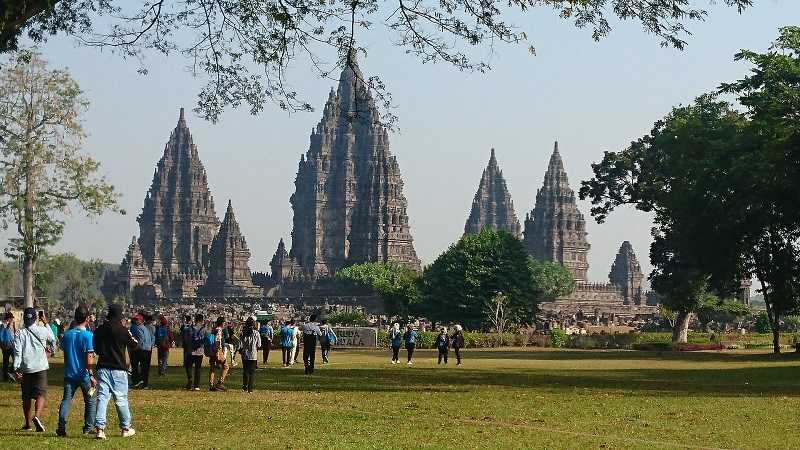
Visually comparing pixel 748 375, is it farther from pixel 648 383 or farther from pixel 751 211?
→ pixel 751 211

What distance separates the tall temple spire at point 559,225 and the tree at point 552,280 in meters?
11.2

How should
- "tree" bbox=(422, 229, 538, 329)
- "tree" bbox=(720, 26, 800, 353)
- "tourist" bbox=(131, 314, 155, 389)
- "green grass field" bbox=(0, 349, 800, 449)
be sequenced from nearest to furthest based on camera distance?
"green grass field" bbox=(0, 349, 800, 449)
"tourist" bbox=(131, 314, 155, 389)
"tree" bbox=(720, 26, 800, 353)
"tree" bbox=(422, 229, 538, 329)

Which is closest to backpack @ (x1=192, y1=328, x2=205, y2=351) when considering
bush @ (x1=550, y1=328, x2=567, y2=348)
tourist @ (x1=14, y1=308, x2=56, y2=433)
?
tourist @ (x1=14, y1=308, x2=56, y2=433)

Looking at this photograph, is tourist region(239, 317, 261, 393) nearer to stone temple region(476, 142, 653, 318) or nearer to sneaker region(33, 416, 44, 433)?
sneaker region(33, 416, 44, 433)

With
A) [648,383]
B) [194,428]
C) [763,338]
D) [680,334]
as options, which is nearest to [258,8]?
[194,428]

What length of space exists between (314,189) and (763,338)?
117 metres

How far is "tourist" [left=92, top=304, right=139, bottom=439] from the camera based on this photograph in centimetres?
1503

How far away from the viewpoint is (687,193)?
5250cm

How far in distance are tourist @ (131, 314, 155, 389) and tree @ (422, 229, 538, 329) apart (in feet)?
198

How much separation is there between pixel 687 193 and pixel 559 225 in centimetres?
12103

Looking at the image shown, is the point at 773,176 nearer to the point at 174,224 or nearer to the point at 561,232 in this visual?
the point at 561,232

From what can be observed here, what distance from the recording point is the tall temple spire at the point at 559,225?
566 feet

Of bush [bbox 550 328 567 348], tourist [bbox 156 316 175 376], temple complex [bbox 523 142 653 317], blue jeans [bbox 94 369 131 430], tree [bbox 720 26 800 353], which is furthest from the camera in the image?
temple complex [bbox 523 142 653 317]

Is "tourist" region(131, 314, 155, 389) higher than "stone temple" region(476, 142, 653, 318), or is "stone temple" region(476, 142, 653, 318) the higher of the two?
"stone temple" region(476, 142, 653, 318)
